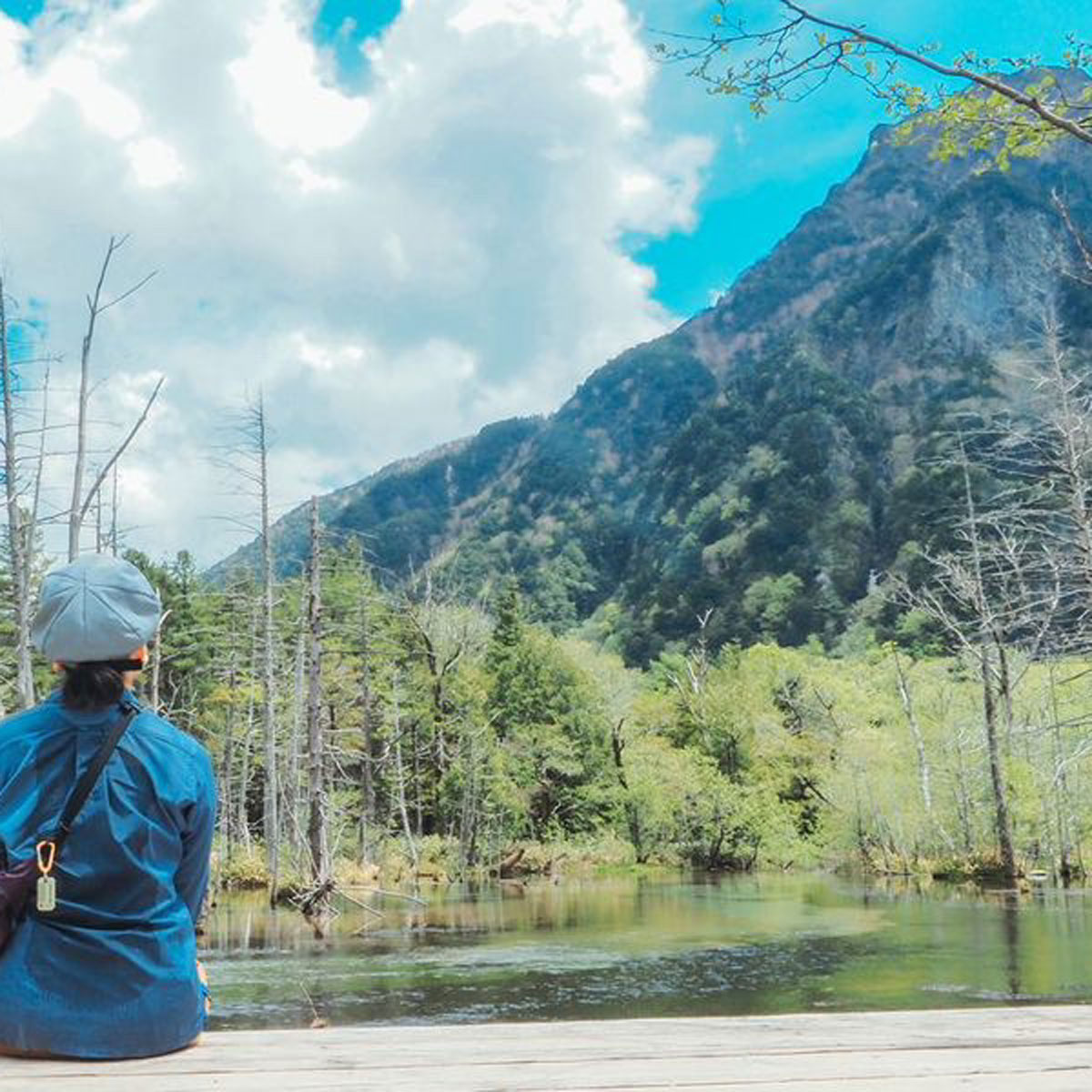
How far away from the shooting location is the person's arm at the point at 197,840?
274cm

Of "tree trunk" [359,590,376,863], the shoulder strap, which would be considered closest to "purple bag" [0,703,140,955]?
the shoulder strap

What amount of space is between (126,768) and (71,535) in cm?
1361

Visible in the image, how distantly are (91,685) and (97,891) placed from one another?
448mm

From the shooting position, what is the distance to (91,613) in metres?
2.59

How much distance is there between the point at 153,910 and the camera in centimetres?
267

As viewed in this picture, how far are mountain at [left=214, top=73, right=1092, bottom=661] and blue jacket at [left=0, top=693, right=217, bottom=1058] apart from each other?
71.9 meters

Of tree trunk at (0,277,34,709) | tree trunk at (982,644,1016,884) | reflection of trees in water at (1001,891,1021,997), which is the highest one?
tree trunk at (0,277,34,709)

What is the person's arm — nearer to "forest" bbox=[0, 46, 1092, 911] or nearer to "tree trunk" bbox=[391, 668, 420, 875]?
"forest" bbox=[0, 46, 1092, 911]

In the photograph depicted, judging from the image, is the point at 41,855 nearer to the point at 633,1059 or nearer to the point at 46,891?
the point at 46,891

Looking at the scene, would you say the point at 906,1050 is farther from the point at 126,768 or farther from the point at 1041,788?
the point at 1041,788

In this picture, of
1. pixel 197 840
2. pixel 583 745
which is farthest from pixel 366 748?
pixel 197 840

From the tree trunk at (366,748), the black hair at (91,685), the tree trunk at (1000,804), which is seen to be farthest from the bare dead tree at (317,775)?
the black hair at (91,685)

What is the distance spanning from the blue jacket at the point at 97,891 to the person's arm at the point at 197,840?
0.13 ft

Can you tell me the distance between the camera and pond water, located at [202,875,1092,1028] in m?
14.0
